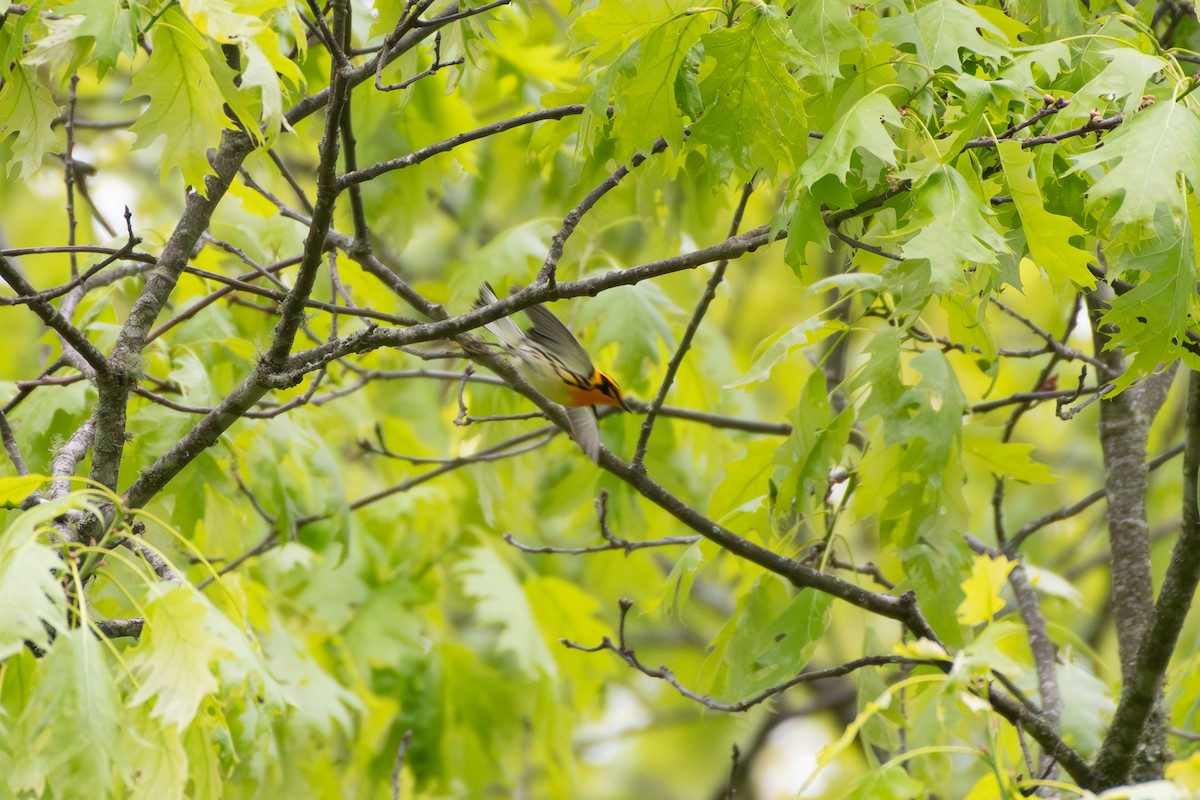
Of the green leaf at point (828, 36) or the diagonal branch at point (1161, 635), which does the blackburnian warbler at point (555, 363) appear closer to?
the green leaf at point (828, 36)

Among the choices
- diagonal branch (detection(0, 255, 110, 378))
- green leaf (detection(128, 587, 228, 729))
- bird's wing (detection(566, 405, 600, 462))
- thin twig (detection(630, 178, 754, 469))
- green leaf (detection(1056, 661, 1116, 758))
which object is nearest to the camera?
green leaf (detection(128, 587, 228, 729))

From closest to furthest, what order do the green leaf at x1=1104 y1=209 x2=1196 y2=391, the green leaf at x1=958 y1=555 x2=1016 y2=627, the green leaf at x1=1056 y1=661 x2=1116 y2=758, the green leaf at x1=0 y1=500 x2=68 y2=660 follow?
the green leaf at x1=0 y1=500 x2=68 y2=660 < the green leaf at x1=958 y1=555 x2=1016 y2=627 < the green leaf at x1=1104 y1=209 x2=1196 y2=391 < the green leaf at x1=1056 y1=661 x2=1116 y2=758

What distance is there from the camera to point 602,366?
16.5ft

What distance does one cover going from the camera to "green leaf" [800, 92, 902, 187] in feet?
7.00

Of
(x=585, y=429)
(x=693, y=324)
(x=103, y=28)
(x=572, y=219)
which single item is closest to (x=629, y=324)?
(x=585, y=429)

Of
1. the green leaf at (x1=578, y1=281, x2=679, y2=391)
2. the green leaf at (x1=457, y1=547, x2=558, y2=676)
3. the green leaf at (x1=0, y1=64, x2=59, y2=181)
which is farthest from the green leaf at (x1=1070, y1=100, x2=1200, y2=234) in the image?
the green leaf at (x1=457, y1=547, x2=558, y2=676)

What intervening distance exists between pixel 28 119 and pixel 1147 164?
2.31m

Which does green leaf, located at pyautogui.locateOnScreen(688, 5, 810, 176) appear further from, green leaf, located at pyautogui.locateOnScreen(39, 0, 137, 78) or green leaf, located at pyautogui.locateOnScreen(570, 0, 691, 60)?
green leaf, located at pyautogui.locateOnScreen(39, 0, 137, 78)

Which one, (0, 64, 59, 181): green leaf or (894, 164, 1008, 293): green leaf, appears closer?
(894, 164, 1008, 293): green leaf

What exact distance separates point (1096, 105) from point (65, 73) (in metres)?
2.07

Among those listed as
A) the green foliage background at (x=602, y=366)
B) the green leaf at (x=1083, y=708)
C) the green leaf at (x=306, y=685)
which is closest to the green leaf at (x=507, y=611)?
the green foliage background at (x=602, y=366)

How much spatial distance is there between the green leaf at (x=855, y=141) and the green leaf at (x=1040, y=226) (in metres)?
0.24

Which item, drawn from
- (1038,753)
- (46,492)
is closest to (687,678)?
(1038,753)

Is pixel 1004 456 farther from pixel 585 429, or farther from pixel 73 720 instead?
pixel 73 720
